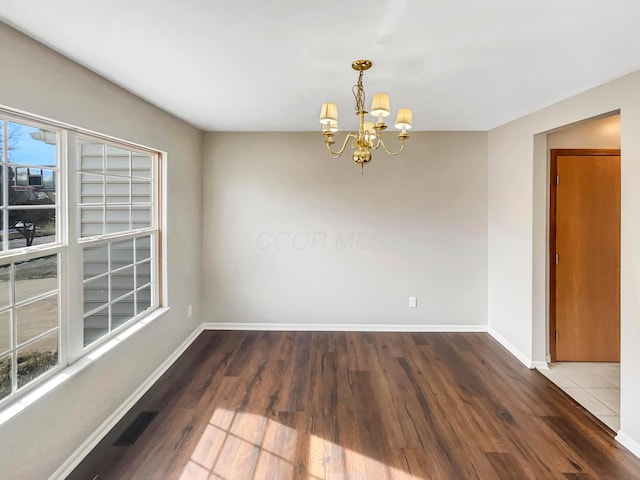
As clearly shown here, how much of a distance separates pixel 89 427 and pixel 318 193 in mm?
3123

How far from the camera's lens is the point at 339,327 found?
4.40 meters

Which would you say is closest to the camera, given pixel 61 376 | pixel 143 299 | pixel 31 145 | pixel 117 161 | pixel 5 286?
pixel 5 286

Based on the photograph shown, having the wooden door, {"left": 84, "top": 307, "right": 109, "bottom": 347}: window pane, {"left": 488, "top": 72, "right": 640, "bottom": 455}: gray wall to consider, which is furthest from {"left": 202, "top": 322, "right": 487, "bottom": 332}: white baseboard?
{"left": 84, "top": 307, "right": 109, "bottom": 347}: window pane

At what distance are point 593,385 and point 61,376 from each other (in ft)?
13.5

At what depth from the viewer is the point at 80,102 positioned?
2.15m

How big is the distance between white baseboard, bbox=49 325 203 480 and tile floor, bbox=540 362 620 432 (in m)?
3.56

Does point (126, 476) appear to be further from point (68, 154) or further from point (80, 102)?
point (80, 102)

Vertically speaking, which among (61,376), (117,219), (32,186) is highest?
(32,186)

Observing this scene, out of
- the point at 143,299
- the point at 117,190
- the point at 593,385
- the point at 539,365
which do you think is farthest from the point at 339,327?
the point at 117,190

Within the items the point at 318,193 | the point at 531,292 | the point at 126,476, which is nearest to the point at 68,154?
the point at 126,476

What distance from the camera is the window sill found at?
171 cm

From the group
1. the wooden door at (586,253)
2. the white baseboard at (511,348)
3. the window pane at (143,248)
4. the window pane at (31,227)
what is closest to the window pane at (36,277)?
the window pane at (31,227)

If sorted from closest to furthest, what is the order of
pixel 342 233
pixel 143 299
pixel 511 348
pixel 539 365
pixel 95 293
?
pixel 95 293, pixel 143 299, pixel 539 365, pixel 511 348, pixel 342 233

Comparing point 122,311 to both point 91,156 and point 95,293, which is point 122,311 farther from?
point 91,156
